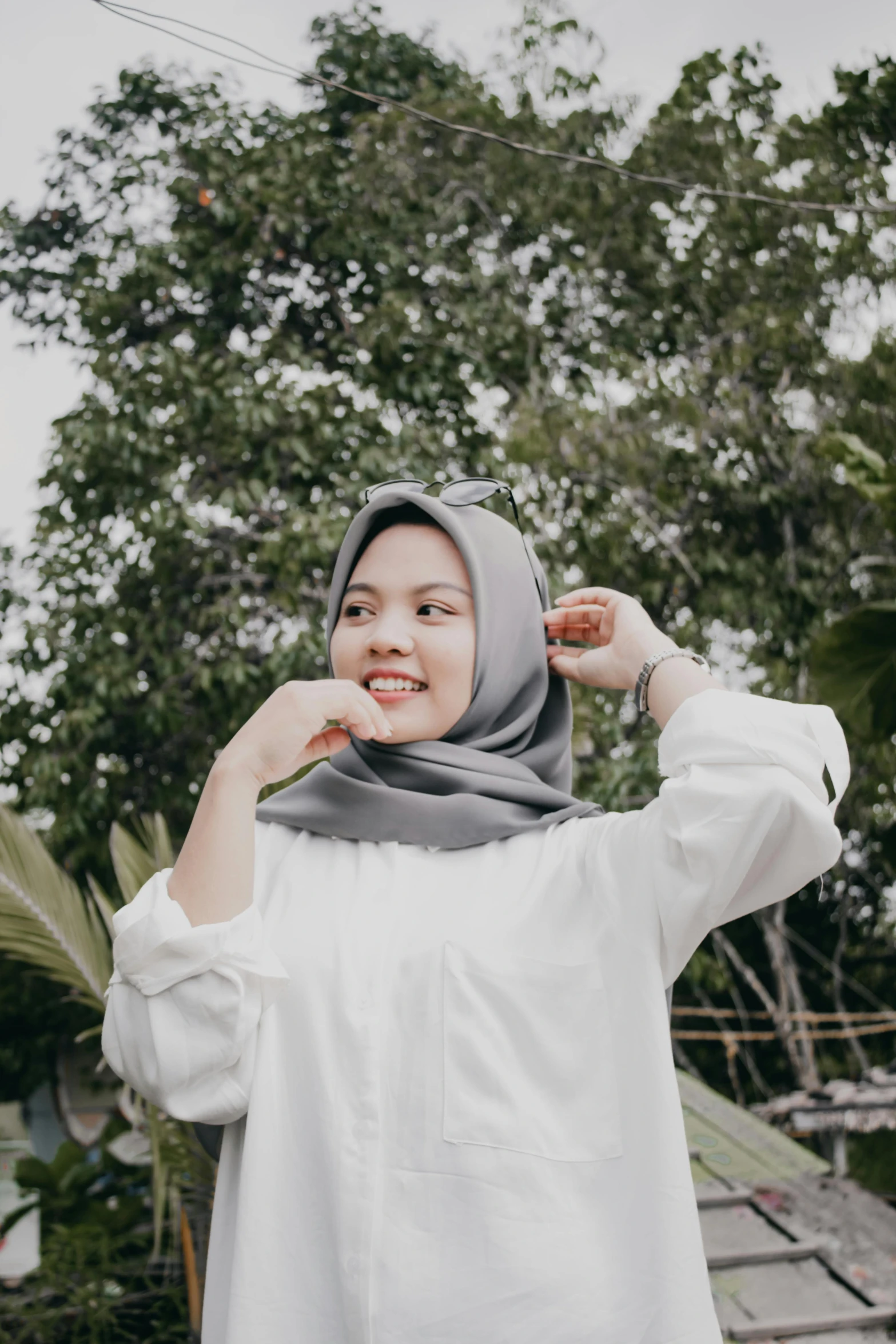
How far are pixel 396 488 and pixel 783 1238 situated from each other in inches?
155

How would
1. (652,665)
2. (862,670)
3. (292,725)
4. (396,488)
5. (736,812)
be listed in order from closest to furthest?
(736,812) < (292,725) < (652,665) < (396,488) < (862,670)

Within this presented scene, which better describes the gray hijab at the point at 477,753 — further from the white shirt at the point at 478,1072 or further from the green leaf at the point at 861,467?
the green leaf at the point at 861,467

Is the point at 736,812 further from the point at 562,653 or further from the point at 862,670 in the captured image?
the point at 862,670

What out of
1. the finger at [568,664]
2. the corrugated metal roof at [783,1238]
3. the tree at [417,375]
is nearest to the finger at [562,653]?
the finger at [568,664]

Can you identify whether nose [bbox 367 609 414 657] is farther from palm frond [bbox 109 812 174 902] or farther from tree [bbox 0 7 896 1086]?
tree [bbox 0 7 896 1086]

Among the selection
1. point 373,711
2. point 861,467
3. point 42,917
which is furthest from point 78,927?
point 861,467

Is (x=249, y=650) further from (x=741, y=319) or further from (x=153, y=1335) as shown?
(x=741, y=319)

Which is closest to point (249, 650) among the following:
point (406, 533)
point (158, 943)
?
point (406, 533)

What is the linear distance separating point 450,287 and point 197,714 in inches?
126

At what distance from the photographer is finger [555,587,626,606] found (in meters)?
1.57

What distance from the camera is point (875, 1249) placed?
4332 millimetres

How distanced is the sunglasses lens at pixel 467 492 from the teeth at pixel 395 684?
0.89ft

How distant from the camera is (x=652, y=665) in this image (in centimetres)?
141

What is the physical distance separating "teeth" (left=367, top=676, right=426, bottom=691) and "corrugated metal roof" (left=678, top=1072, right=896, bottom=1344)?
317 cm
